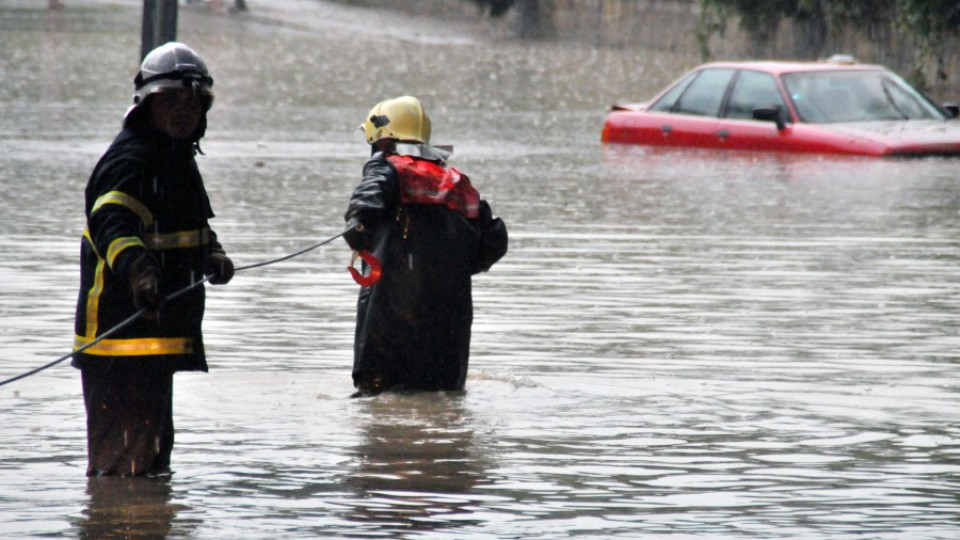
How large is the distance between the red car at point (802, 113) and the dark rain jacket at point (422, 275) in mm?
13745

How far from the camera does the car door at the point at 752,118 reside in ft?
75.2

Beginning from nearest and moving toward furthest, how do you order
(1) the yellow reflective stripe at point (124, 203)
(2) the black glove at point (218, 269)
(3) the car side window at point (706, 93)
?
1. (1) the yellow reflective stripe at point (124, 203)
2. (2) the black glove at point (218, 269)
3. (3) the car side window at point (706, 93)

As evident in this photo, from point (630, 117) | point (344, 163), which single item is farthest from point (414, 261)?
point (630, 117)

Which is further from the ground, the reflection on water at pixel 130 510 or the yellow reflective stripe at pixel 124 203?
the yellow reflective stripe at pixel 124 203

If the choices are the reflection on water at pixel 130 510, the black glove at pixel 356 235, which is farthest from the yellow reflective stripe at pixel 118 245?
the black glove at pixel 356 235

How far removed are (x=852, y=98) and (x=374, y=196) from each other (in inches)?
600

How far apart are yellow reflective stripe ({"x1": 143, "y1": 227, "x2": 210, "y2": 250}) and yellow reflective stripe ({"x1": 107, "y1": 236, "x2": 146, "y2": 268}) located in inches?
6.8

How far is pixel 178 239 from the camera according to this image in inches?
265

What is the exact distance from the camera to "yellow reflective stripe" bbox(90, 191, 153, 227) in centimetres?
651

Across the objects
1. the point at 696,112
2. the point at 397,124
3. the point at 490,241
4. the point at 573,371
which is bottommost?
the point at 573,371

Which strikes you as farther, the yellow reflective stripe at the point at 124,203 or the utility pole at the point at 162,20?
the utility pole at the point at 162,20

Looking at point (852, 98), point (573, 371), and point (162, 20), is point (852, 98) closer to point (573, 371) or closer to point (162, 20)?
point (162, 20)

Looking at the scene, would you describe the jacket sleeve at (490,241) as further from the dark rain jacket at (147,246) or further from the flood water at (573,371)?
the dark rain jacket at (147,246)

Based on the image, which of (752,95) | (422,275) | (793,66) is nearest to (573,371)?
(422,275)
